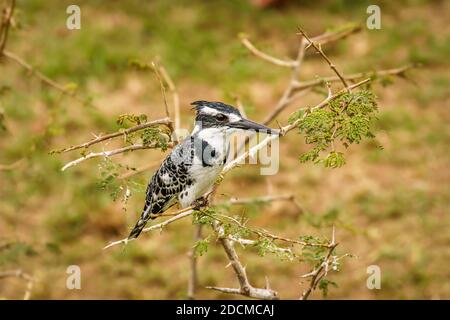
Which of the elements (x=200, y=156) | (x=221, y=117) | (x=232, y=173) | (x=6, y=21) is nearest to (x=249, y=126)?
(x=221, y=117)

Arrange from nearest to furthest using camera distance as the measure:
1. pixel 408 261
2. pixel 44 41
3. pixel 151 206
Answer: pixel 151 206, pixel 408 261, pixel 44 41

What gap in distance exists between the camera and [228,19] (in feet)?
27.4

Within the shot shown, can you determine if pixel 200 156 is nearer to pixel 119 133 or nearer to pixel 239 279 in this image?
pixel 119 133

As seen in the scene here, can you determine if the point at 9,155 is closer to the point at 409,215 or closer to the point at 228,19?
the point at 228,19

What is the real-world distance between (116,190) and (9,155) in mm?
4052

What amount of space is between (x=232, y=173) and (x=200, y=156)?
330 cm

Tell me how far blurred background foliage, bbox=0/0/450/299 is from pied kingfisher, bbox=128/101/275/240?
1021 mm

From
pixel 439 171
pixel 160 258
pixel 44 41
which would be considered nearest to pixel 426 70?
pixel 439 171

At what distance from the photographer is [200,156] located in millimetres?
3518

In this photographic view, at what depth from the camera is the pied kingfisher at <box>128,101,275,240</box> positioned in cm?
346

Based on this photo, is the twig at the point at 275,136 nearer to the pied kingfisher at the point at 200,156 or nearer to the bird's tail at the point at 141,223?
the pied kingfisher at the point at 200,156

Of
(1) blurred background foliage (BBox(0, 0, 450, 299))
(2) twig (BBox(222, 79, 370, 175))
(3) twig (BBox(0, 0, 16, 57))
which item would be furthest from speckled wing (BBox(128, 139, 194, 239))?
(3) twig (BBox(0, 0, 16, 57))

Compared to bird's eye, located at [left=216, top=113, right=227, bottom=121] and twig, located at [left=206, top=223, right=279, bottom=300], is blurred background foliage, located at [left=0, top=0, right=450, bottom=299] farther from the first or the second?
bird's eye, located at [left=216, top=113, right=227, bottom=121]

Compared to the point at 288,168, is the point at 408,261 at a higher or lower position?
lower
